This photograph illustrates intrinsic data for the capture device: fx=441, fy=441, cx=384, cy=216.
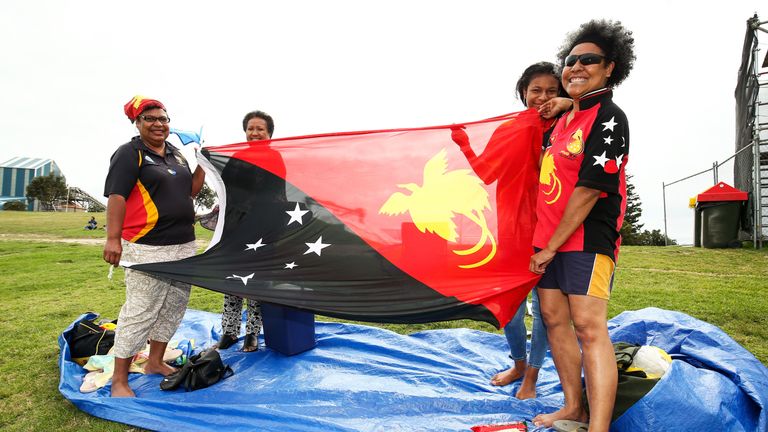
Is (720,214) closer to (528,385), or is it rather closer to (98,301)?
(528,385)

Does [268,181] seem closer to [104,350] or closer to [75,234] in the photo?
[104,350]

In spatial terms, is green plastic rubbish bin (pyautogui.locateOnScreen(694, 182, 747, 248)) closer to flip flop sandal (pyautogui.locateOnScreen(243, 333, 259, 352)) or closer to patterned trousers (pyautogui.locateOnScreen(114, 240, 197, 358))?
flip flop sandal (pyautogui.locateOnScreen(243, 333, 259, 352))

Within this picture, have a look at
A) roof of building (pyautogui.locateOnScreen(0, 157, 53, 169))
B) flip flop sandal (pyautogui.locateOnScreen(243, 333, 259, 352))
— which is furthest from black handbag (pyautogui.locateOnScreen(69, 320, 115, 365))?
roof of building (pyautogui.locateOnScreen(0, 157, 53, 169))

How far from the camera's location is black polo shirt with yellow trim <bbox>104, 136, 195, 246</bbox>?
3.02 m

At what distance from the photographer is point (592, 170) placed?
83.1 inches

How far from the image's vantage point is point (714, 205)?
10.2 m

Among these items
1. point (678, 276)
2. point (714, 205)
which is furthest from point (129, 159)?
point (714, 205)

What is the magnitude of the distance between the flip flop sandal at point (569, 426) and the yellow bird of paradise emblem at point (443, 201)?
1052 mm

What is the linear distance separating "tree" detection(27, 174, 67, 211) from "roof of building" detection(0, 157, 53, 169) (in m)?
8.06

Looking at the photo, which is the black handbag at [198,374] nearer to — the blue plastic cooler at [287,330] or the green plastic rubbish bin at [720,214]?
the blue plastic cooler at [287,330]

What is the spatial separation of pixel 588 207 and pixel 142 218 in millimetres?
2857

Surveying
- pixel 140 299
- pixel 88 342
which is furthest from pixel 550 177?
pixel 88 342

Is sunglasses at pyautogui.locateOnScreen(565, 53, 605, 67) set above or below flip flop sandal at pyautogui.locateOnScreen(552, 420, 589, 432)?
above

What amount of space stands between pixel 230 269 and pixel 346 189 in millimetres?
954
